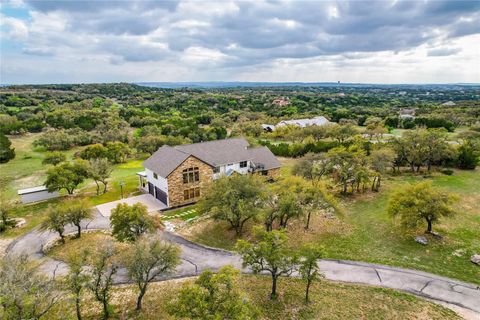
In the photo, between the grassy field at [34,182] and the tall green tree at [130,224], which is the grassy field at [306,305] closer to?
the tall green tree at [130,224]

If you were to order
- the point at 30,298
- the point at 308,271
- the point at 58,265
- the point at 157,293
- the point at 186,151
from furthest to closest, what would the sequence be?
the point at 186,151
the point at 58,265
the point at 157,293
the point at 308,271
the point at 30,298

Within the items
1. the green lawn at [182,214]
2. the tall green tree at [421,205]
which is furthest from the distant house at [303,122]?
the tall green tree at [421,205]

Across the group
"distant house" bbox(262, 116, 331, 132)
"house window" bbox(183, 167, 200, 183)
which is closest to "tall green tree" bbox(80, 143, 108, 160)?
"house window" bbox(183, 167, 200, 183)

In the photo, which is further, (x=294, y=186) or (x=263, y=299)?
(x=294, y=186)

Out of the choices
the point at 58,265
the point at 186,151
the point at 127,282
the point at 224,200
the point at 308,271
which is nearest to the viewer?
the point at 308,271

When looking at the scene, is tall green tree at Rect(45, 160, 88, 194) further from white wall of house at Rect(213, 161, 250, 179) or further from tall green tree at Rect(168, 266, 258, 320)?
tall green tree at Rect(168, 266, 258, 320)

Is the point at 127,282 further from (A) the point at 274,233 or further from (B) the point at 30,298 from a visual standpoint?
(A) the point at 274,233

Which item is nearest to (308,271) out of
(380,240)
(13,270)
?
(380,240)
